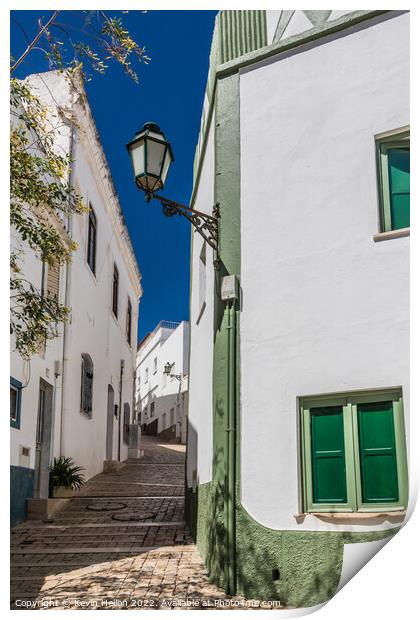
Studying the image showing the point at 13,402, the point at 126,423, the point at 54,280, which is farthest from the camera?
the point at 126,423

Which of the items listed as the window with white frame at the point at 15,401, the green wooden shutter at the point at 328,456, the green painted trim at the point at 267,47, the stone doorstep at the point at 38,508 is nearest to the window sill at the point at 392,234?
the green wooden shutter at the point at 328,456

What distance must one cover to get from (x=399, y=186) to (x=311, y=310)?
1.23 meters

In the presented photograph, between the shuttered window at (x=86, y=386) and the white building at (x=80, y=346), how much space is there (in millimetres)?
18

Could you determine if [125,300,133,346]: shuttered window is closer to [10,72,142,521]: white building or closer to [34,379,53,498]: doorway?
[10,72,142,521]: white building

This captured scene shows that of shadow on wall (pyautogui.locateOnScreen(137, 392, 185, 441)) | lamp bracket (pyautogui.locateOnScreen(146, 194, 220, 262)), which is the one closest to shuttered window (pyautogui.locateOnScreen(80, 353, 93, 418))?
lamp bracket (pyautogui.locateOnScreen(146, 194, 220, 262))

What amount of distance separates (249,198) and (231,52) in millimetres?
1564

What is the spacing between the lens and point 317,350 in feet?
18.9

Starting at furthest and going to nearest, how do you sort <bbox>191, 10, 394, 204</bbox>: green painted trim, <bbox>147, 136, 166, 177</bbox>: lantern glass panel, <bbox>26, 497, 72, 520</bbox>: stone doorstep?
<bbox>26, 497, 72, 520</bbox>: stone doorstep
<bbox>147, 136, 166, 177</bbox>: lantern glass panel
<bbox>191, 10, 394, 204</bbox>: green painted trim

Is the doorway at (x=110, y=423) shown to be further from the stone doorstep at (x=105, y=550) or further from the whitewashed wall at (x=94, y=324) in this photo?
the stone doorstep at (x=105, y=550)

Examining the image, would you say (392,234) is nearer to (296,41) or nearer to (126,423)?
(296,41)

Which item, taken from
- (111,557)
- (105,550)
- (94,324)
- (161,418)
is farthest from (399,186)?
(161,418)

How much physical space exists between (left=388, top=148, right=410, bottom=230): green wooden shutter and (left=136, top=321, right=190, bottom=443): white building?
22025mm

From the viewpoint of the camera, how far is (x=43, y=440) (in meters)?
10.6

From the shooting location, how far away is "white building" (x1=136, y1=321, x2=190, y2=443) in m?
30.2
